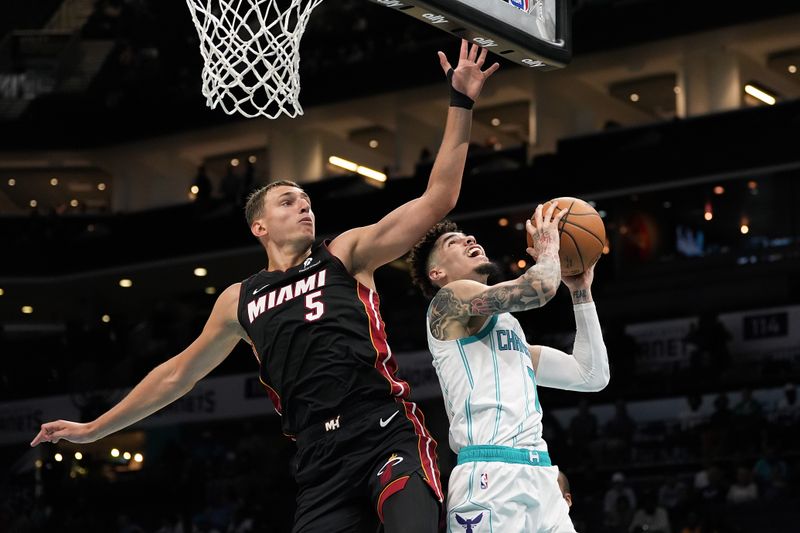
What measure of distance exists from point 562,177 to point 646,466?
284 inches

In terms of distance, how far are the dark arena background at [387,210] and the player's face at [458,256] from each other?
32.1ft

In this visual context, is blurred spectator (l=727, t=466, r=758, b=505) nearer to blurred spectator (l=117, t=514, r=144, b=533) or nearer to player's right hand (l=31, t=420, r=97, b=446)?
blurred spectator (l=117, t=514, r=144, b=533)

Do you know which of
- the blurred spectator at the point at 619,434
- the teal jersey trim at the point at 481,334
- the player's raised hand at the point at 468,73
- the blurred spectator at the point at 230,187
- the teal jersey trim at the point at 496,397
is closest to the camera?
the player's raised hand at the point at 468,73

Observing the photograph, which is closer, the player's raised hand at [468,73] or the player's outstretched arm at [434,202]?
the player's outstretched arm at [434,202]

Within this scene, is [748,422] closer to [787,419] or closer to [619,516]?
[787,419]

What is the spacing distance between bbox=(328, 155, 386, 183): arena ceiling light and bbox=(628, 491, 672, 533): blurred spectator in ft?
52.2

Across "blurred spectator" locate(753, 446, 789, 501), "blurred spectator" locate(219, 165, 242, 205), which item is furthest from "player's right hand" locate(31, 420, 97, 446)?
"blurred spectator" locate(219, 165, 242, 205)

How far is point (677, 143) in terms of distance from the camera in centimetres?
2302

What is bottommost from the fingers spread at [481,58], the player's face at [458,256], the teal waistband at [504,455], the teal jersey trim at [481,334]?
the teal waistband at [504,455]

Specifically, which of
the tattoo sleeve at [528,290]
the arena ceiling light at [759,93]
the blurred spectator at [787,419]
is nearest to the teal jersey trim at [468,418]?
the tattoo sleeve at [528,290]

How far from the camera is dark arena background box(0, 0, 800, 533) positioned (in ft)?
61.9

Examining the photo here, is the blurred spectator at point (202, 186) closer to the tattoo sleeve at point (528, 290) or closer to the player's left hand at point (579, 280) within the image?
the player's left hand at point (579, 280)

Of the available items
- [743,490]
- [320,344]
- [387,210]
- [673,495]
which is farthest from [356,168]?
[320,344]

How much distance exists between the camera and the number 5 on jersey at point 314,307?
5.62 metres
